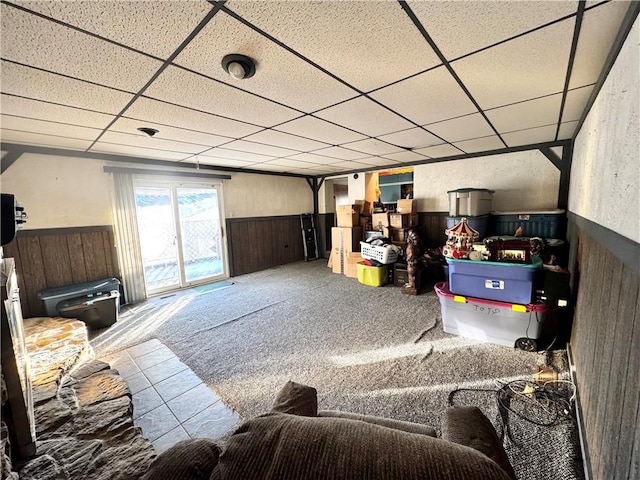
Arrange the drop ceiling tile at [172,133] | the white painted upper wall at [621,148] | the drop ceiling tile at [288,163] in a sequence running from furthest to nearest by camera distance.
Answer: the drop ceiling tile at [288,163] → the drop ceiling tile at [172,133] → the white painted upper wall at [621,148]

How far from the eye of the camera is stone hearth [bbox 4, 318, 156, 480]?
1161mm

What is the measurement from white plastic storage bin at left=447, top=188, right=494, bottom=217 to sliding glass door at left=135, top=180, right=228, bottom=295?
13.6 ft

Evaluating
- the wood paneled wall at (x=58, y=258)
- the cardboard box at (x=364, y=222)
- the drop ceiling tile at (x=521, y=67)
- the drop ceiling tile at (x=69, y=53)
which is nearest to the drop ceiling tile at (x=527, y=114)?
the drop ceiling tile at (x=521, y=67)

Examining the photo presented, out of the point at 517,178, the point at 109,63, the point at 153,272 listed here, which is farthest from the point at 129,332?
the point at 517,178

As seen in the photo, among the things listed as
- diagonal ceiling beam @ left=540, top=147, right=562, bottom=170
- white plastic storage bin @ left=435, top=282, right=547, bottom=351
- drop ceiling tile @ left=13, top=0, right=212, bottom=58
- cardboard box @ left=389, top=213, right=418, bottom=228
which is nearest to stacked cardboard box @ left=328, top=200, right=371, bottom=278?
cardboard box @ left=389, top=213, right=418, bottom=228

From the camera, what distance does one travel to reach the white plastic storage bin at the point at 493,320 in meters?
2.29

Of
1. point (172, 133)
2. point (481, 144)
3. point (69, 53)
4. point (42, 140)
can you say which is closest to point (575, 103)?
point (481, 144)

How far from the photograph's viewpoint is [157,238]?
4344 millimetres

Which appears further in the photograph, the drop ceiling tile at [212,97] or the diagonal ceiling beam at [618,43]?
the drop ceiling tile at [212,97]

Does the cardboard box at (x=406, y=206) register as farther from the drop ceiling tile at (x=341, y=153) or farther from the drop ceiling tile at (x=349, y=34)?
the drop ceiling tile at (x=349, y=34)

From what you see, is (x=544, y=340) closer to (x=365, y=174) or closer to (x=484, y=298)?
(x=484, y=298)

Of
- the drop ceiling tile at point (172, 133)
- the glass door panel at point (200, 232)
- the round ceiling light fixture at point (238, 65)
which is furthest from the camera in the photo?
the glass door panel at point (200, 232)

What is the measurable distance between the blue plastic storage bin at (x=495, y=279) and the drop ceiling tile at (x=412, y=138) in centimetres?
146

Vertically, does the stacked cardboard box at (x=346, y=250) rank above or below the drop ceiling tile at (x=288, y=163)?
below
